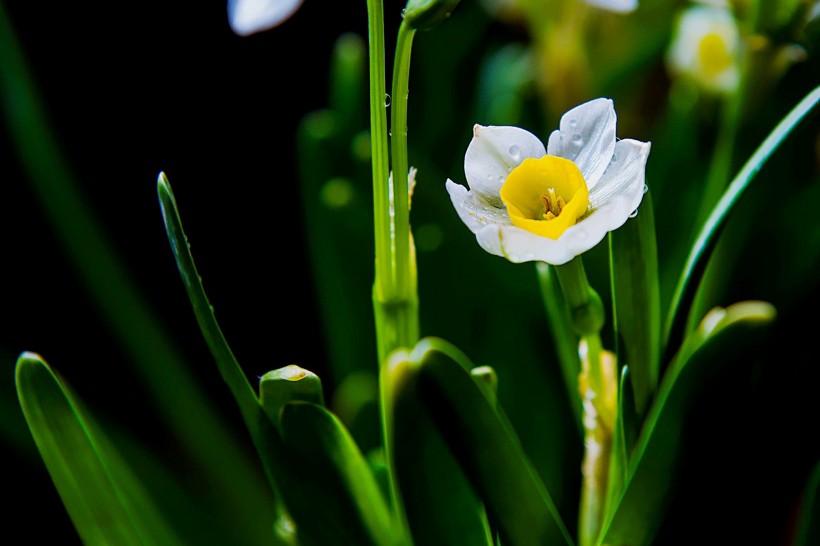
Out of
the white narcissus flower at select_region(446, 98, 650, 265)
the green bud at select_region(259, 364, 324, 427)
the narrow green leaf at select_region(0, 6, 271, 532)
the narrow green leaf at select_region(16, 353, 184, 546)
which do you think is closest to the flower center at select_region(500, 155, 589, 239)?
the white narcissus flower at select_region(446, 98, 650, 265)

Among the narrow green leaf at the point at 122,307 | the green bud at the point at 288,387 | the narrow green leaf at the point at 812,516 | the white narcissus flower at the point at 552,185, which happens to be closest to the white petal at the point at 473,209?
the white narcissus flower at the point at 552,185

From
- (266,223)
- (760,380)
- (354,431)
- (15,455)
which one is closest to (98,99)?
(266,223)

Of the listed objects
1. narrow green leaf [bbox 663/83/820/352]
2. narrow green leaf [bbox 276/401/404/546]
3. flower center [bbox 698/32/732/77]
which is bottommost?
narrow green leaf [bbox 276/401/404/546]

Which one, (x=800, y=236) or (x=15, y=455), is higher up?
(x=800, y=236)

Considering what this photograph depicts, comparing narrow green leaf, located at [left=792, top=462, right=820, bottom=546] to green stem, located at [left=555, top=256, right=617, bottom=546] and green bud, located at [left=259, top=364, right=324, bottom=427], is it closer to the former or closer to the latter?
green stem, located at [left=555, top=256, right=617, bottom=546]

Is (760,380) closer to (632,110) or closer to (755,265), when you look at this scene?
(755,265)

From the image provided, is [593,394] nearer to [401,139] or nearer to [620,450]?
[620,450]
